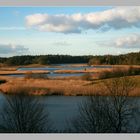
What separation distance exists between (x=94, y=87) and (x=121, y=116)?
0.96 m

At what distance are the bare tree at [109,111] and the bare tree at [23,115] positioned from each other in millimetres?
580

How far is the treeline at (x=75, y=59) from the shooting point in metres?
6.25

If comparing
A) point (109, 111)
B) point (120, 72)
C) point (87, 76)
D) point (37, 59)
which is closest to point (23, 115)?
point (37, 59)

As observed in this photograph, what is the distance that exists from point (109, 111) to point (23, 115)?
1.44 meters

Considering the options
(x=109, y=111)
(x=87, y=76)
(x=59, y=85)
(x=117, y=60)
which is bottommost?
(x=109, y=111)

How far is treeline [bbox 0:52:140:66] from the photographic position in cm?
625

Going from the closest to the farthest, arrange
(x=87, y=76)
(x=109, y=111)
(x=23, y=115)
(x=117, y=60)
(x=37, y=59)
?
(x=23, y=115) → (x=109, y=111) → (x=117, y=60) → (x=37, y=59) → (x=87, y=76)

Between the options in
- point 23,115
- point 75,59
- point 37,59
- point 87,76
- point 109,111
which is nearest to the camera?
point 23,115

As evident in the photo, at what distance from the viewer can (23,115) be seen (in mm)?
5895

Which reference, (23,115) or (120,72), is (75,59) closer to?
(120,72)

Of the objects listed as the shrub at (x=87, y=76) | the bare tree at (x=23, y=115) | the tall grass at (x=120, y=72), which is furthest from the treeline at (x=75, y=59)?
the bare tree at (x=23, y=115)

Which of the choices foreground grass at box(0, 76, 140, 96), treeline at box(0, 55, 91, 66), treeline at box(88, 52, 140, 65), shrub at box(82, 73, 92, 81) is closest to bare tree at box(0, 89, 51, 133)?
foreground grass at box(0, 76, 140, 96)

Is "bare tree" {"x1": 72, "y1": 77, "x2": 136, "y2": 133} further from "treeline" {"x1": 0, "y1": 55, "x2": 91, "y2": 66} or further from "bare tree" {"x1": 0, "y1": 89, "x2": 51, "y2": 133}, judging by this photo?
"treeline" {"x1": 0, "y1": 55, "x2": 91, "y2": 66}

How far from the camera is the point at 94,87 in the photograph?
22.1ft
